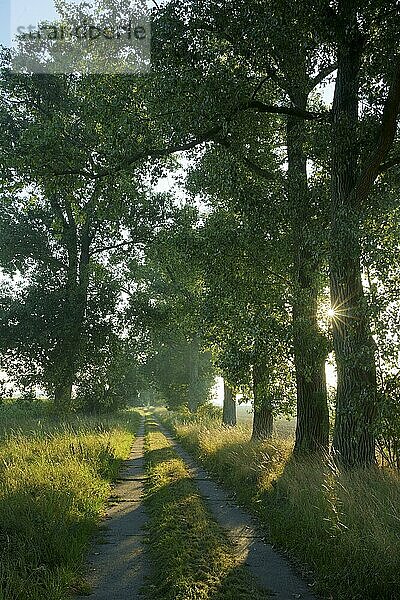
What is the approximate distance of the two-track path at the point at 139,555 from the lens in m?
5.88

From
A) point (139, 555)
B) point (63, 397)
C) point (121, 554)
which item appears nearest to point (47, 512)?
point (121, 554)

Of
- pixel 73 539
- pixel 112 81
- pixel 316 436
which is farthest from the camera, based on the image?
pixel 316 436

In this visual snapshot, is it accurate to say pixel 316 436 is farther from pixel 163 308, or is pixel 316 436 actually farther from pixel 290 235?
pixel 163 308

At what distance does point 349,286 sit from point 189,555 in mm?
6108

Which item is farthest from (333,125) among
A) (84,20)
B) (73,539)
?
(84,20)

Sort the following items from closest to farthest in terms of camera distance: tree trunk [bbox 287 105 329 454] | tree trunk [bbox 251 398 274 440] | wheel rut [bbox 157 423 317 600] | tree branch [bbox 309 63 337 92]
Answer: wheel rut [bbox 157 423 317 600] → tree branch [bbox 309 63 337 92] → tree trunk [bbox 287 105 329 454] → tree trunk [bbox 251 398 274 440]

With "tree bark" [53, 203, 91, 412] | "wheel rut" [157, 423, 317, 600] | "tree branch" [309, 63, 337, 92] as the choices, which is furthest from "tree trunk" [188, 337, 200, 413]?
"tree branch" [309, 63, 337, 92]

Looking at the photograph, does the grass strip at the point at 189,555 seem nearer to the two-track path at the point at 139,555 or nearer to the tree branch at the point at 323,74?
A: the two-track path at the point at 139,555

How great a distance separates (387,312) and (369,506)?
3094 millimetres

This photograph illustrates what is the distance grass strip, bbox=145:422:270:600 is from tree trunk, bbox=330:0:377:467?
10.4ft

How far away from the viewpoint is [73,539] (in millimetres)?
7008

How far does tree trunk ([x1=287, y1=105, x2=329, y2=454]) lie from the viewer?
11.5 metres

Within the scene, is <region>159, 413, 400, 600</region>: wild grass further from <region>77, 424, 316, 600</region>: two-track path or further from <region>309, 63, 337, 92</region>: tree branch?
<region>309, 63, 337, 92</region>: tree branch

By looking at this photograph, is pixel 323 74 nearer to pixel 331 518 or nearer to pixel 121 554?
pixel 331 518
